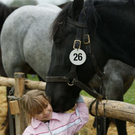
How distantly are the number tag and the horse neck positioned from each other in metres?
0.16

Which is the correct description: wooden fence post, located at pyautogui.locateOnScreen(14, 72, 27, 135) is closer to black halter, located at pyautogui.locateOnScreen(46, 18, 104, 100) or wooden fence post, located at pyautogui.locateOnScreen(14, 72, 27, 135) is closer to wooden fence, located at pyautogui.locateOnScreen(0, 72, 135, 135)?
wooden fence, located at pyautogui.locateOnScreen(0, 72, 135, 135)

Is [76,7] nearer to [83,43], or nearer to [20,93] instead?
[83,43]

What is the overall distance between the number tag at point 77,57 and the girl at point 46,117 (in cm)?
32

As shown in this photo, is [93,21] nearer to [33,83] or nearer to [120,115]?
[120,115]

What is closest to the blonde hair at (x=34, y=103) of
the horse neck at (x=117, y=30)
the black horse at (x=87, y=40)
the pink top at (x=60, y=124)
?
the pink top at (x=60, y=124)

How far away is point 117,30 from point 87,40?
0.23 metres

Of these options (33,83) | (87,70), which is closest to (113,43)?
(87,70)

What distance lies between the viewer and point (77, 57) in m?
1.61

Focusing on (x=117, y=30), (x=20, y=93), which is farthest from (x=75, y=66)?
(x=20, y=93)

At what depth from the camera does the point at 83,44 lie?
64.7 inches

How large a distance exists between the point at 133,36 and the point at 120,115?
0.60 metres

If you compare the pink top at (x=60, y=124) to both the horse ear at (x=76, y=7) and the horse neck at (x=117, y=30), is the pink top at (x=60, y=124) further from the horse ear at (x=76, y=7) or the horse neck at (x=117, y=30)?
the horse ear at (x=76, y=7)

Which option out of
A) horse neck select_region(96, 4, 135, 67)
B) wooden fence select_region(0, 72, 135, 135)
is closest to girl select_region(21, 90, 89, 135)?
wooden fence select_region(0, 72, 135, 135)

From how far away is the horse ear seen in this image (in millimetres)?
1602
